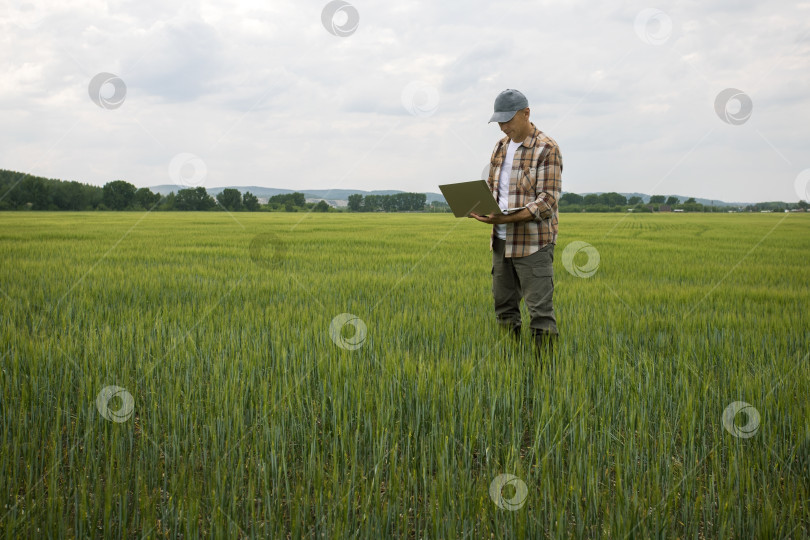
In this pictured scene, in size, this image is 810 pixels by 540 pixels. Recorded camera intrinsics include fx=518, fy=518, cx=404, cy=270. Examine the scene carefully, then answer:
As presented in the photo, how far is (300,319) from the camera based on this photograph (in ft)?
15.9

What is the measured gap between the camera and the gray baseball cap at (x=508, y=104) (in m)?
3.47

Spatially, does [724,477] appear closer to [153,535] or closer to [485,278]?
[153,535]

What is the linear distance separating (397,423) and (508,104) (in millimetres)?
2198

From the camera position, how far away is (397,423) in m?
2.62

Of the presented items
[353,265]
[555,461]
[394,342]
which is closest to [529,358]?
[394,342]

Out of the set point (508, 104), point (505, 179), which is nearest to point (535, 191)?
point (505, 179)

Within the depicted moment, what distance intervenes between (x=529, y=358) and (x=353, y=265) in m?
5.97

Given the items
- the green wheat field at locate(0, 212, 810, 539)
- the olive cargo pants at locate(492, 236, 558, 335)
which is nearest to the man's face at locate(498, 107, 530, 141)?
the olive cargo pants at locate(492, 236, 558, 335)

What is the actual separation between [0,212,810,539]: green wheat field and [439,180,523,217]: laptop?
101cm

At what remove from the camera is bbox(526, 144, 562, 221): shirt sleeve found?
3.60m

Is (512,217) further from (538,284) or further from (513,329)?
(513,329)

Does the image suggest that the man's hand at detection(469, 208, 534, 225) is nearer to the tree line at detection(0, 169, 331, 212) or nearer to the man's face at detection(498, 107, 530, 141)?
the man's face at detection(498, 107, 530, 141)

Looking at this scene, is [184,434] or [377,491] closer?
[377,491]

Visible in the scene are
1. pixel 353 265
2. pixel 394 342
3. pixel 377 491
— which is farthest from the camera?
pixel 353 265
